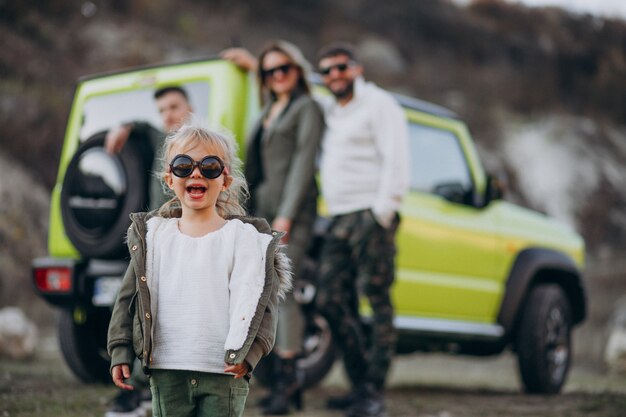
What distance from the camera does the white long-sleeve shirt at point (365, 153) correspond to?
4484 mm

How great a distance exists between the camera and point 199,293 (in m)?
2.31

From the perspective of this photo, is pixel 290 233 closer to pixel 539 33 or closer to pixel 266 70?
pixel 266 70

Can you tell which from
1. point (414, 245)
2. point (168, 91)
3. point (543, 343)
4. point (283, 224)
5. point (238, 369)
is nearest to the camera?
point (238, 369)

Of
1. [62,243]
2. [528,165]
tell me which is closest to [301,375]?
[62,243]

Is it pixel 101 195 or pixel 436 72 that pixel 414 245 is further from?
pixel 436 72

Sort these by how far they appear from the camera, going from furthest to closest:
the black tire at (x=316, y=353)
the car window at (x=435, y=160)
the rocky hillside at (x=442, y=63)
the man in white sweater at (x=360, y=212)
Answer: the rocky hillside at (x=442, y=63) → the car window at (x=435, y=160) → the black tire at (x=316, y=353) → the man in white sweater at (x=360, y=212)

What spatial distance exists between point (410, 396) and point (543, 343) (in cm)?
109

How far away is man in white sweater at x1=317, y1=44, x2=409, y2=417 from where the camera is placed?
4.47 metres

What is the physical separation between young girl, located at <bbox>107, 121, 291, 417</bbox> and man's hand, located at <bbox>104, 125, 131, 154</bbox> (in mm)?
2089

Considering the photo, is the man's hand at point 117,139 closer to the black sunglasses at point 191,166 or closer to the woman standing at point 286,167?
the woman standing at point 286,167

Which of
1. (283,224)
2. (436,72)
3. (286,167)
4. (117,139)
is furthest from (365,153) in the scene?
(436,72)

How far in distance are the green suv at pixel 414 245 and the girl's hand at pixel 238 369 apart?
2.31 m

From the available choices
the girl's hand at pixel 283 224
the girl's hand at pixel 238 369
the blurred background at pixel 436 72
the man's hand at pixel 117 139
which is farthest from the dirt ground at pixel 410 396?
the blurred background at pixel 436 72

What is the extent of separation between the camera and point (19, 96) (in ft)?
43.2
